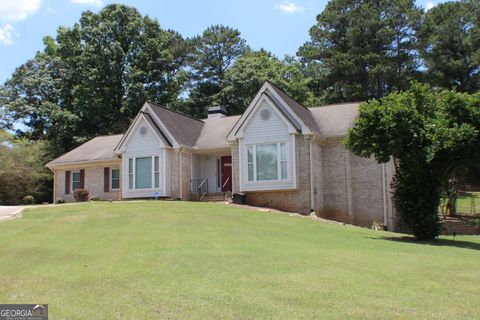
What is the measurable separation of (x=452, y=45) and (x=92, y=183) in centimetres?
3752

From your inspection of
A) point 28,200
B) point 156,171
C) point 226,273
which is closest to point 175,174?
point 156,171

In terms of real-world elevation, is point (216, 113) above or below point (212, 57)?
below

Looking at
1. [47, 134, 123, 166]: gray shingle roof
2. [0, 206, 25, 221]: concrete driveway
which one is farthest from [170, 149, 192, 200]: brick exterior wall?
[0, 206, 25, 221]: concrete driveway

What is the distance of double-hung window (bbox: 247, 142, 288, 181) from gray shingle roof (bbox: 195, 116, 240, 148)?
10.9 feet

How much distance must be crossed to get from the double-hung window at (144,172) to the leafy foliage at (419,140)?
13.4m

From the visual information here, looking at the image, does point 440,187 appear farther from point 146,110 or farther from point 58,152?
point 58,152

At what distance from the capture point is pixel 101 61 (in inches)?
2020

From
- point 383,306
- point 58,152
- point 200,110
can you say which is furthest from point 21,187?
point 383,306

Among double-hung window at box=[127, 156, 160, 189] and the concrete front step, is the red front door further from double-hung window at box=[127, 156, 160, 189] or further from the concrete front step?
double-hung window at box=[127, 156, 160, 189]

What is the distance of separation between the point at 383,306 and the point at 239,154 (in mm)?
19854

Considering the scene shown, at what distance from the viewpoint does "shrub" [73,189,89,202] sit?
3331cm

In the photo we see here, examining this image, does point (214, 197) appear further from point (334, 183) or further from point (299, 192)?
point (334, 183)

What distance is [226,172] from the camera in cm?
3155

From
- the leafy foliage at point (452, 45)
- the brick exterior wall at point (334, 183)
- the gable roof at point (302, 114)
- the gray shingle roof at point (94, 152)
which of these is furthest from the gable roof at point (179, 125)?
the leafy foliage at point (452, 45)
